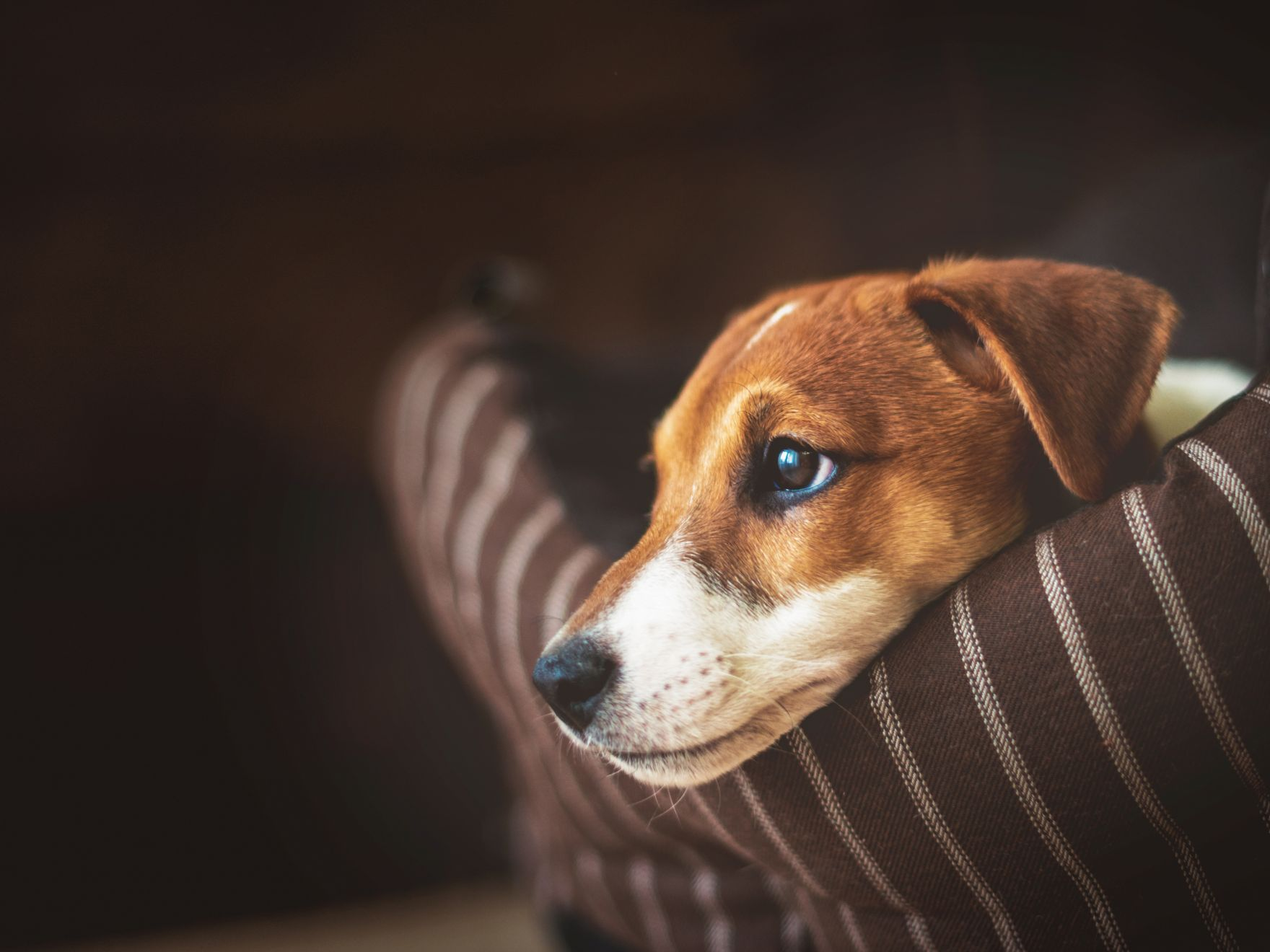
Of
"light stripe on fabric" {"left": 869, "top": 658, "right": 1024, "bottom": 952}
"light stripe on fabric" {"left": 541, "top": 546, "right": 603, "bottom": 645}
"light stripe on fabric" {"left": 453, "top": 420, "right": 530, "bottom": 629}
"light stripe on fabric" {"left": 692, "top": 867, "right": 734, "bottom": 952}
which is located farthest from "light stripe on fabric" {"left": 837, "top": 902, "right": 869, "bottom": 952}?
"light stripe on fabric" {"left": 453, "top": 420, "right": 530, "bottom": 629}

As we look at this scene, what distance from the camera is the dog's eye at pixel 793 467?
0.64 m

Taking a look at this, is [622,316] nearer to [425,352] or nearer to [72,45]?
[425,352]

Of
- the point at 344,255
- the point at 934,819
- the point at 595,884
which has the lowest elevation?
the point at 595,884

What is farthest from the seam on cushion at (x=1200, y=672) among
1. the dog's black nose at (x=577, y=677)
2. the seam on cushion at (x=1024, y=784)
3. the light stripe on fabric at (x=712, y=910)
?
the light stripe on fabric at (x=712, y=910)

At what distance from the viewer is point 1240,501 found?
526mm

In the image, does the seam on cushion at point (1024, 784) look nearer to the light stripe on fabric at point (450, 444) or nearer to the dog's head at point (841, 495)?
the dog's head at point (841, 495)

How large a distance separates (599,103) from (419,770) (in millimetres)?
1266

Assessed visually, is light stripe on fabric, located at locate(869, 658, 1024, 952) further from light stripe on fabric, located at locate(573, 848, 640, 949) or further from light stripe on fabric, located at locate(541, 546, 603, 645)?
light stripe on fabric, located at locate(573, 848, 640, 949)

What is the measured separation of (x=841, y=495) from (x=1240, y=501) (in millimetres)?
249

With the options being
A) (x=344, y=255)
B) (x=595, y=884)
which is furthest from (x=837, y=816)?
(x=344, y=255)

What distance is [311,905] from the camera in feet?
5.32

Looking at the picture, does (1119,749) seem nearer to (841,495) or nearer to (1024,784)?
(1024,784)

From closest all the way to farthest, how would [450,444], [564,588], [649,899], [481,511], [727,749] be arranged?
[727,749] < [564,588] < [649,899] < [481,511] < [450,444]

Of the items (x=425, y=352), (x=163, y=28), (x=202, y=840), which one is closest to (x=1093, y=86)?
(x=425, y=352)
